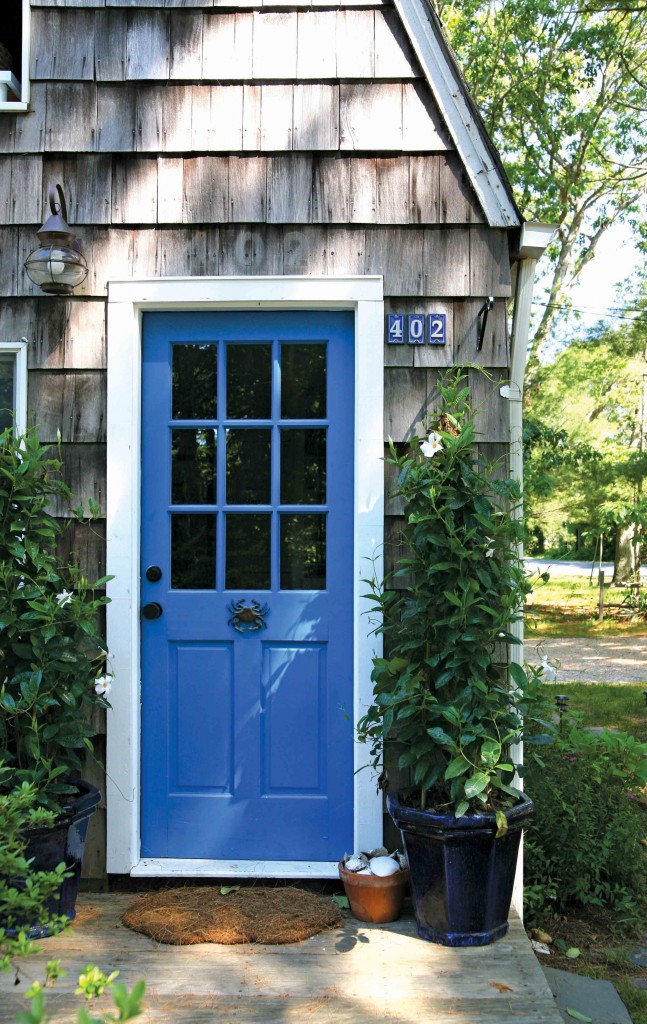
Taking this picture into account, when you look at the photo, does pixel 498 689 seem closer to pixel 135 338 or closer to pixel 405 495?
pixel 405 495

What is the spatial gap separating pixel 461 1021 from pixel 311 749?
1092 millimetres

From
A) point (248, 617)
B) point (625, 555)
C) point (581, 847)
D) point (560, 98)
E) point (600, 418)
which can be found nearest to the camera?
point (248, 617)

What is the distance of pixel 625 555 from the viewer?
49.4 ft

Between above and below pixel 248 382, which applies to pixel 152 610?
below

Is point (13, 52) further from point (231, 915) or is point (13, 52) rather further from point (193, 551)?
point (231, 915)

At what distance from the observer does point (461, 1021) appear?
86.2 inches

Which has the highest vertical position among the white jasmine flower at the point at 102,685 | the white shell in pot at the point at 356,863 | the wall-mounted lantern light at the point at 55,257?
the wall-mounted lantern light at the point at 55,257

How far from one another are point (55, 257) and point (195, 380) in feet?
2.05

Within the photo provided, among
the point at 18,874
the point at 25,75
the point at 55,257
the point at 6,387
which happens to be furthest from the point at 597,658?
the point at 18,874

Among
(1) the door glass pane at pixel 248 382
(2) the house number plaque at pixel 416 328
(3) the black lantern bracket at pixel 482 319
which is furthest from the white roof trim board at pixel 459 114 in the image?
(1) the door glass pane at pixel 248 382

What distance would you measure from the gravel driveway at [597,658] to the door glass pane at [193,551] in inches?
218

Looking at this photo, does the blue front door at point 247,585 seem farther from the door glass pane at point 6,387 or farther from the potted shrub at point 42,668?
the door glass pane at point 6,387

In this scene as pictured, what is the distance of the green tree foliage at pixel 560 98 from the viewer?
10.6 meters

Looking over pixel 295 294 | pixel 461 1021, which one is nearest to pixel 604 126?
pixel 295 294
